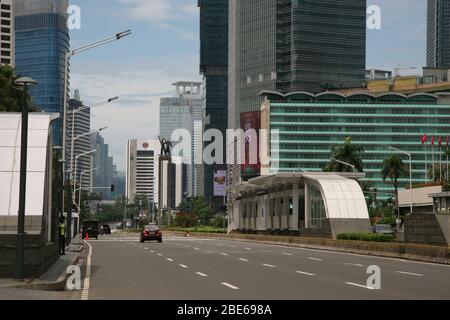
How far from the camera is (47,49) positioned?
7681cm

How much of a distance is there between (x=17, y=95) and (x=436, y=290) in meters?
47.8

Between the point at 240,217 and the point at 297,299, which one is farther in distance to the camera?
the point at 240,217

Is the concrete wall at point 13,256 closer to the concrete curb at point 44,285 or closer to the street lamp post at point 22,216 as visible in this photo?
the street lamp post at point 22,216

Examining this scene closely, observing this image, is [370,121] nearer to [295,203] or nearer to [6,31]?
[6,31]

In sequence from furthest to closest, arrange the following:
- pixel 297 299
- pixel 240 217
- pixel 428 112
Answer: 1. pixel 428 112
2. pixel 240 217
3. pixel 297 299

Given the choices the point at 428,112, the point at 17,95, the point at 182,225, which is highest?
the point at 428,112

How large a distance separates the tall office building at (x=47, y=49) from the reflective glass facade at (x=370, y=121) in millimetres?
108904

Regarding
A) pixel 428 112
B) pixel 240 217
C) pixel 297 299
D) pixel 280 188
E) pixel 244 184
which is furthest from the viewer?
pixel 428 112

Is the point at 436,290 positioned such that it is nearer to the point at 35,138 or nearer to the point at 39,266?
the point at 39,266

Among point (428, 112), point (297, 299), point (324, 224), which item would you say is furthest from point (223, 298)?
point (428, 112)

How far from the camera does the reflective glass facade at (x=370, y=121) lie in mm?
196500

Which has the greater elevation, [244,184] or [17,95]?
[17,95]

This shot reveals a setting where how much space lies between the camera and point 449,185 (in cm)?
9238

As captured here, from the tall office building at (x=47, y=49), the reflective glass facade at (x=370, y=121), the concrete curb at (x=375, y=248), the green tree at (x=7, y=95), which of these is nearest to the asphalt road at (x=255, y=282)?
the concrete curb at (x=375, y=248)
